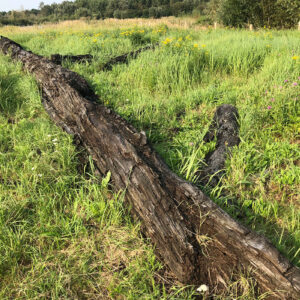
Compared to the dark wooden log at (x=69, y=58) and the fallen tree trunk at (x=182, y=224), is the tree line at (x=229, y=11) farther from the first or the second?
the fallen tree trunk at (x=182, y=224)

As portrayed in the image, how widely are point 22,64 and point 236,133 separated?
4.77 metres

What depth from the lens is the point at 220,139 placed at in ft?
9.66

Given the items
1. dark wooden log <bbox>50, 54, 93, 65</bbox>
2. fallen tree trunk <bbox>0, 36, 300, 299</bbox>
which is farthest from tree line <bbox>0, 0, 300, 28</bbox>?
fallen tree trunk <bbox>0, 36, 300, 299</bbox>

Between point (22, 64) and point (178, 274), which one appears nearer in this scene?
point (178, 274)

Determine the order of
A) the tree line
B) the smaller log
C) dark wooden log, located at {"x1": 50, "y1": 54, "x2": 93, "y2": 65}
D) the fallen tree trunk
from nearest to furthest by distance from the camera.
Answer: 1. the fallen tree trunk
2. the smaller log
3. dark wooden log, located at {"x1": 50, "y1": 54, "x2": 93, "y2": 65}
4. the tree line

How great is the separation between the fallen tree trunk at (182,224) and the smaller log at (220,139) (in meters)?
0.57

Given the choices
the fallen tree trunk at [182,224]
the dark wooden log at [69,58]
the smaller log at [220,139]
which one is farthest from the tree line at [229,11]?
the fallen tree trunk at [182,224]

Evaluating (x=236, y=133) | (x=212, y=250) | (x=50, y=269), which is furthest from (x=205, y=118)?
(x=50, y=269)

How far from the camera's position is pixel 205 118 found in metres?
3.44

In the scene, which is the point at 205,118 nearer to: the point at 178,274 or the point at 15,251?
the point at 178,274

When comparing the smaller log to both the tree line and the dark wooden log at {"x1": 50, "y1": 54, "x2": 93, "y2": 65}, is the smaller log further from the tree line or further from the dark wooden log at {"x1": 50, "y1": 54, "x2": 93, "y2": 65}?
the tree line

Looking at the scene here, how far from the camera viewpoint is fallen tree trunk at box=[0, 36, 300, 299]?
54.8 inches

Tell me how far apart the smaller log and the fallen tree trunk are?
57 cm

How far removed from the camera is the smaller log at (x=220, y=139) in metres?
2.46
